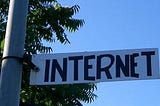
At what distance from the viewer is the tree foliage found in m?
12.4

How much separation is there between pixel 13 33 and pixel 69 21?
848 centimetres

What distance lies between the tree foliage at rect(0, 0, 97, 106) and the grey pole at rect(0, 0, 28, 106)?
267 inches

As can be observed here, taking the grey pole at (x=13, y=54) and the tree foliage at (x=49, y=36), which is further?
the tree foliage at (x=49, y=36)

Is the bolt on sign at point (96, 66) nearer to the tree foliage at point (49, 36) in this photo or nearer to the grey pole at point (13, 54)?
the grey pole at point (13, 54)

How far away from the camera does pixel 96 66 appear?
191 inches

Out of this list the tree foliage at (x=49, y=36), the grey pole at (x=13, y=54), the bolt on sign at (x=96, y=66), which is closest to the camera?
the grey pole at (x=13, y=54)

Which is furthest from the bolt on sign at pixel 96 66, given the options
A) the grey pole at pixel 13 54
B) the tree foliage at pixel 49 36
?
the tree foliage at pixel 49 36

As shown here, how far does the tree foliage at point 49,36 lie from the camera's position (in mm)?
12383

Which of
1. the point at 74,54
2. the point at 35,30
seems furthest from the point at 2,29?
the point at 74,54

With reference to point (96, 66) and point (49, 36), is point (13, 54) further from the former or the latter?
point (49, 36)

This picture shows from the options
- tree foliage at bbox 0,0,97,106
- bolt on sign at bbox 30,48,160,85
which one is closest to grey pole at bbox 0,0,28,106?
bolt on sign at bbox 30,48,160,85

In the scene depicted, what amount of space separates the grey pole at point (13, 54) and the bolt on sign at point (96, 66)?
250 millimetres

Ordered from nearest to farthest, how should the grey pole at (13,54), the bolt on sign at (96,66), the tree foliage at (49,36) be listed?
1. the grey pole at (13,54)
2. the bolt on sign at (96,66)
3. the tree foliage at (49,36)

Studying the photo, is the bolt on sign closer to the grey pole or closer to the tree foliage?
the grey pole
